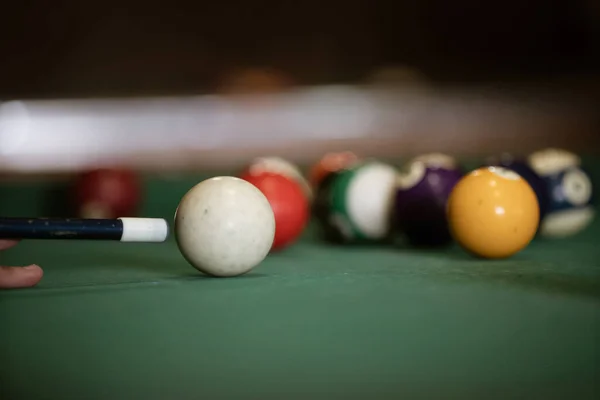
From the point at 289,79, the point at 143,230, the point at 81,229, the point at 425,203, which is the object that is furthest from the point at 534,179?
the point at 289,79

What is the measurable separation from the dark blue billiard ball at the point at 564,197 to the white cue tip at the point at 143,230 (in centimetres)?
165

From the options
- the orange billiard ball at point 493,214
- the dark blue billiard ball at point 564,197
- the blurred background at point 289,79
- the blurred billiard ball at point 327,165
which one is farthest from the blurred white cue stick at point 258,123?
the orange billiard ball at point 493,214

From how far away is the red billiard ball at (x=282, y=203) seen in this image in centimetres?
245

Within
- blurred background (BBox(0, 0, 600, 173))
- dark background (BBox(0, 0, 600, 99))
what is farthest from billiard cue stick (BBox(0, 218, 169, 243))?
dark background (BBox(0, 0, 600, 99))

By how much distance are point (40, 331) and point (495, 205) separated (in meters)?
1.40

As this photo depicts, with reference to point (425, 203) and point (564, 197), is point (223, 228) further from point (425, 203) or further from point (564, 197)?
point (564, 197)

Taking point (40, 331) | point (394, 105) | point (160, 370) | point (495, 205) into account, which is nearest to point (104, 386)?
point (160, 370)

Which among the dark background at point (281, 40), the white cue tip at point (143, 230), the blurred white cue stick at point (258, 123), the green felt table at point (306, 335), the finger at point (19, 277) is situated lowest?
the green felt table at point (306, 335)

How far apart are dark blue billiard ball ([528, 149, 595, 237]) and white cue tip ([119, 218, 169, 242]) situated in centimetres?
165

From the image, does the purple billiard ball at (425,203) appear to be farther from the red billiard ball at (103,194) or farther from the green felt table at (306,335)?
the red billiard ball at (103,194)

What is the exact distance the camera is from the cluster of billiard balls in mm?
1734

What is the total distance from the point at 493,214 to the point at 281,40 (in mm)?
5113

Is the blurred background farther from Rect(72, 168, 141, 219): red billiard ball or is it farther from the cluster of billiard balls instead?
the cluster of billiard balls

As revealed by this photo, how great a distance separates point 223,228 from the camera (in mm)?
1700
